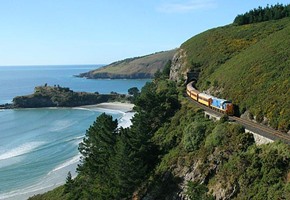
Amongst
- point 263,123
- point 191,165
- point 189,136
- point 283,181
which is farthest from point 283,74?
point 283,181

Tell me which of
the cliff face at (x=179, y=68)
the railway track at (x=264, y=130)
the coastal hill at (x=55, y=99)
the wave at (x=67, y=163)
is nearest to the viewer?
the railway track at (x=264, y=130)

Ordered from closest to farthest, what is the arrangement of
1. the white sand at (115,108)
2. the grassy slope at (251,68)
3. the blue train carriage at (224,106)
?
the grassy slope at (251,68) < the blue train carriage at (224,106) < the white sand at (115,108)

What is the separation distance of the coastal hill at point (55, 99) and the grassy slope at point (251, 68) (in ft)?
275

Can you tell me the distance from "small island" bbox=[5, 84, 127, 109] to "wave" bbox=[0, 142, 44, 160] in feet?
241

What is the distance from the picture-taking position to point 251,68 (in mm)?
54219

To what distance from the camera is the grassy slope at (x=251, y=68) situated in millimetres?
40938

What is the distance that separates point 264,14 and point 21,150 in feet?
223

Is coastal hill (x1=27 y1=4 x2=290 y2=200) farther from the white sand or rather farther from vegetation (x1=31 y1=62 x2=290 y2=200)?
the white sand

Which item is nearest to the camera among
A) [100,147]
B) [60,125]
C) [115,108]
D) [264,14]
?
[100,147]

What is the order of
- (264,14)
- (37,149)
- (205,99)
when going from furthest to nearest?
(264,14) < (37,149) < (205,99)

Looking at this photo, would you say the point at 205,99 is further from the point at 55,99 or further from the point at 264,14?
the point at 55,99

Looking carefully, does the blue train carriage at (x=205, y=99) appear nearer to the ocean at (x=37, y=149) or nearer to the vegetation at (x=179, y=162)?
the vegetation at (x=179, y=162)

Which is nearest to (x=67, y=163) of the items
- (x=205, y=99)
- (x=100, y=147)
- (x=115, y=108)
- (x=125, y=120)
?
(x=100, y=147)

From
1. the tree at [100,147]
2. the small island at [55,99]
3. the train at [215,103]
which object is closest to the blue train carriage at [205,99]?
the train at [215,103]
